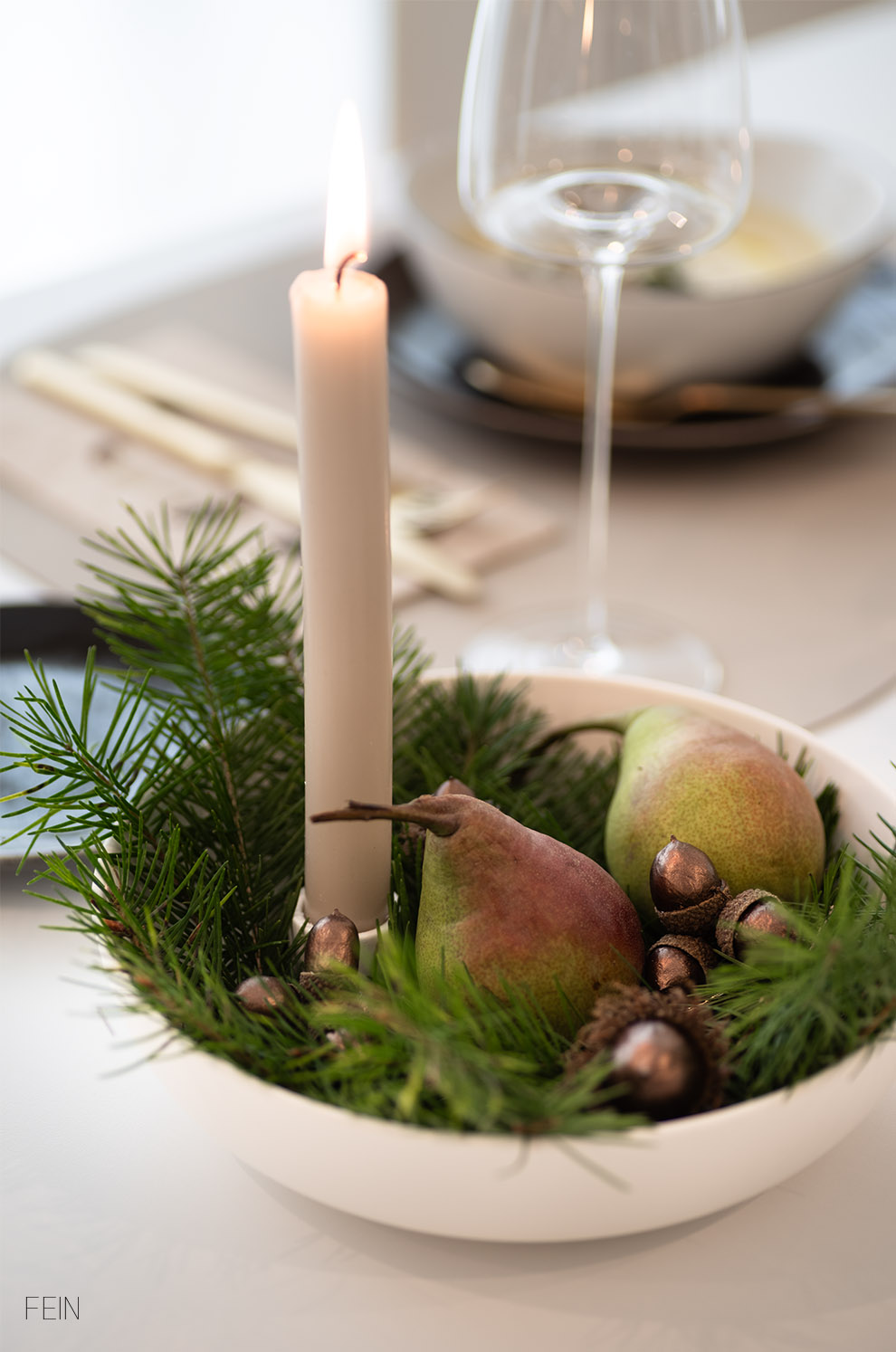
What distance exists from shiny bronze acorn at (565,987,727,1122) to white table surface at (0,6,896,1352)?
2.3 inches

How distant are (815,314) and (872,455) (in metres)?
0.09

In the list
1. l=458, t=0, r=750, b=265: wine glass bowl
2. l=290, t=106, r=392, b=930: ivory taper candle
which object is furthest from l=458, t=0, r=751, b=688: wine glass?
l=290, t=106, r=392, b=930: ivory taper candle

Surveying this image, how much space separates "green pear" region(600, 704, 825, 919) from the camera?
342 mm

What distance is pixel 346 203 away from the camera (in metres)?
0.28

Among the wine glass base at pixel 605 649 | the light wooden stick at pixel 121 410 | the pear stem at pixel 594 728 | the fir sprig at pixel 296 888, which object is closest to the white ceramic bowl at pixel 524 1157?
the fir sprig at pixel 296 888

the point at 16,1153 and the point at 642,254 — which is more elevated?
the point at 642,254

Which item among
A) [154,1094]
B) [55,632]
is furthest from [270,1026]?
[55,632]

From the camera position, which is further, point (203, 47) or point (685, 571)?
point (203, 47)

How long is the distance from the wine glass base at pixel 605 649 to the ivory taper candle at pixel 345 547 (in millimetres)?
240

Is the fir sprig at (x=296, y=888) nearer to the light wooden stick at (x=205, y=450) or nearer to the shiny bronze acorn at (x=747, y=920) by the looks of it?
the shiny bronze acorn at (x=747, y=920)

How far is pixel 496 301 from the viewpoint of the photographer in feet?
2.21

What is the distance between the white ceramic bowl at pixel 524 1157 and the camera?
0.82 feet

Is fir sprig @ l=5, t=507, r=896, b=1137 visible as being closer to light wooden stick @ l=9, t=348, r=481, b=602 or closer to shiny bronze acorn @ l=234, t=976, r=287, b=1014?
shiny bronze acorn @ l=234, t=976, r=287, b=1014

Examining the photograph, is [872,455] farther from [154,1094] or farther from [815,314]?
[154,1094]
